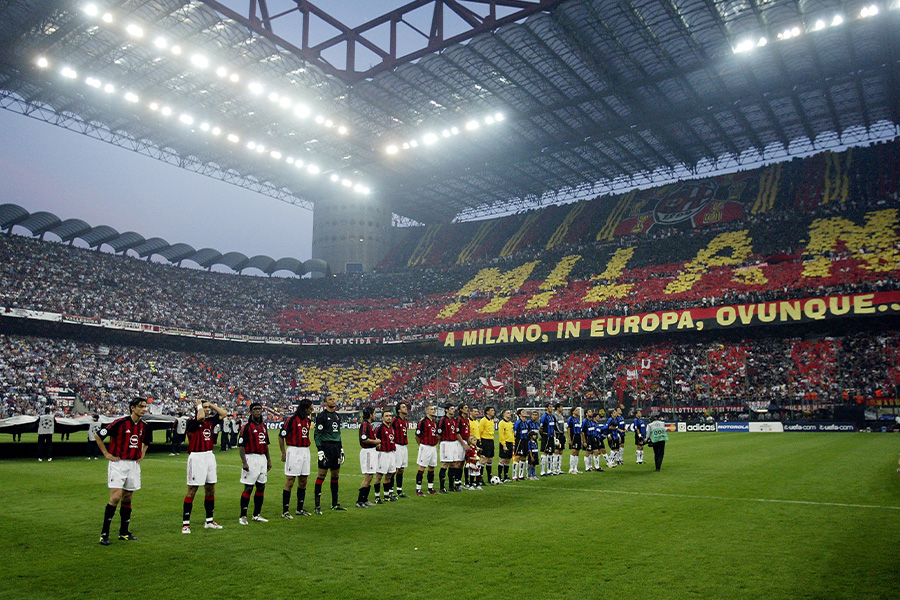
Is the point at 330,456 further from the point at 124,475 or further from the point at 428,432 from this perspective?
the point at 124,475

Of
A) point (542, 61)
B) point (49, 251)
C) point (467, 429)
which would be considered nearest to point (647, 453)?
point (467, 429)

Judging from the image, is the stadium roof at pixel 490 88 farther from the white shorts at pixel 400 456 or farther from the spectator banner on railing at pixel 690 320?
the white shorts at pixel 400 456

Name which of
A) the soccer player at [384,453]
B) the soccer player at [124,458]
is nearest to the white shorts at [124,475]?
the soccer player at [124,458]

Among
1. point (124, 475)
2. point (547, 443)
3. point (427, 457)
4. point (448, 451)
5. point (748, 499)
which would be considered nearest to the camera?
point (124, 475)

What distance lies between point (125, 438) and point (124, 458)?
314 millimetres

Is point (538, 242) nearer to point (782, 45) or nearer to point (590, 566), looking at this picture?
point (782, 45)

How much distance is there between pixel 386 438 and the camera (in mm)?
13812

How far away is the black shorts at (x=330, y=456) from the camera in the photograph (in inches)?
504

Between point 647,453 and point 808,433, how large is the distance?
15680mm

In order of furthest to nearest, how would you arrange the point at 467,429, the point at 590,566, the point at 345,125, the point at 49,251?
the point at 49,251
the point at 345,125
the point at 467,429
the point at 590,566

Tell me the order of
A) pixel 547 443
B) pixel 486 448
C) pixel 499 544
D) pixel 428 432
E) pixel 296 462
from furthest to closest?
pixel 547 443 → pixel 486 448 → pixel 428 432 → pixel 296 462 → pixel 499 544

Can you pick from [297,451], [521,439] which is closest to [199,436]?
[297,451]

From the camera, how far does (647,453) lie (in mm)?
25891

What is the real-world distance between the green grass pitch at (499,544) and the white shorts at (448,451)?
0.89 meters
